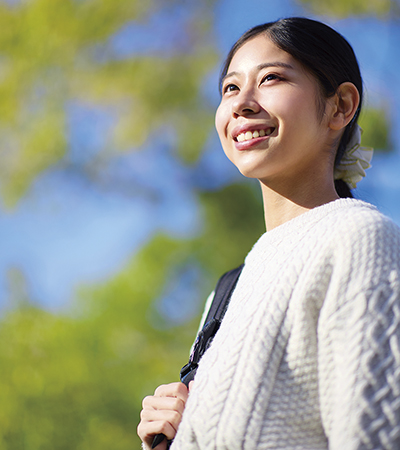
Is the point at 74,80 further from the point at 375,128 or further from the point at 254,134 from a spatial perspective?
the point at 254,134

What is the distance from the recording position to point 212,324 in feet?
3.23

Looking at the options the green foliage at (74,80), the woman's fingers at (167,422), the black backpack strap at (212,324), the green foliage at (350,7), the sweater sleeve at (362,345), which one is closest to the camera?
the sweater sleeve at (362,345)

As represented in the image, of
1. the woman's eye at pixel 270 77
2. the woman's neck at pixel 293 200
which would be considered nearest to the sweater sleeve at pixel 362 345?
the woman's neck at pixel 293 200

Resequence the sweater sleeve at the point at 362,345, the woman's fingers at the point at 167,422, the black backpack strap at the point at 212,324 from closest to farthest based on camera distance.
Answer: the sweater sleeve at the point at 362,345, the woman's fingers at the point at 167,422, the black backpack strap at the point at 212,324

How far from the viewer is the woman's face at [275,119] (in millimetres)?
967

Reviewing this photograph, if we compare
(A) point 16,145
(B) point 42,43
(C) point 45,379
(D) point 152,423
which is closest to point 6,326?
(C) point 45,379

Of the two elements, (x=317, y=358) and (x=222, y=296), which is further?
(x=222, y=296)

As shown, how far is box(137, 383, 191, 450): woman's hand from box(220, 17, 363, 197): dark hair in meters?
0.61

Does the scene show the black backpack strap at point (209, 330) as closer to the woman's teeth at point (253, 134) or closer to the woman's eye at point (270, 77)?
the woman's teeth at point (253, 134)

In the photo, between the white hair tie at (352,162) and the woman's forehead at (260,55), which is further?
the white hair tie at (352,162)

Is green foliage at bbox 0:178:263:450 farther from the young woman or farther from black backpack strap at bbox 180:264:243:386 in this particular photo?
the young woman

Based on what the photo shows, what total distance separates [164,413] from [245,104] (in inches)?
25.2

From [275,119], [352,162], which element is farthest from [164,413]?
[352,162]

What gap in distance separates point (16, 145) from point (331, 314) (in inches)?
155
